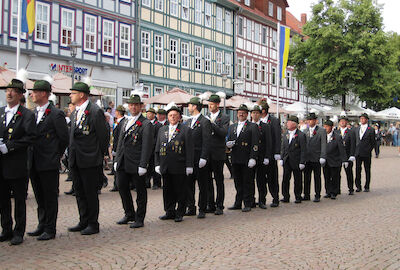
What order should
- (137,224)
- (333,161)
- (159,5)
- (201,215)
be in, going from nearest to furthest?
1. (137,224)
2. (201,215)
3. (333,161)
4. (159,5)

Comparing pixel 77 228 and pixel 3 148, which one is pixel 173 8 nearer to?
pixel 77 228

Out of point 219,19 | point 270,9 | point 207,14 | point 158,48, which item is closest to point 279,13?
point 270,9

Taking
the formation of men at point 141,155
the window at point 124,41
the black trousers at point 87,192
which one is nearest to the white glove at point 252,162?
the formation of men at point 141,155

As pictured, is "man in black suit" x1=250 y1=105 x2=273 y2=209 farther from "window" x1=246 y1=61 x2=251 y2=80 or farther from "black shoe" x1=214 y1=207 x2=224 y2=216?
"window" x1=246 y1=61 x2=251 y2=80

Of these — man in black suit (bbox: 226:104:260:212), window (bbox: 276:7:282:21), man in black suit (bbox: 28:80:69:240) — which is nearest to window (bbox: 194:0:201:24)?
window (bbox: 276:7:282:21)

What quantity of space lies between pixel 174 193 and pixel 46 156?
8.06 feet

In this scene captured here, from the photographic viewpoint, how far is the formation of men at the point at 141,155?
6871 mm

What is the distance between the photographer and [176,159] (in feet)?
28.2

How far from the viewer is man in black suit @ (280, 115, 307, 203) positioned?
449 inches

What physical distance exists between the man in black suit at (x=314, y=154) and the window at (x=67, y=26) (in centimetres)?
1760

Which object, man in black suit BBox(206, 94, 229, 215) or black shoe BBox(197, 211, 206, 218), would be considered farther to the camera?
man in black suit BBox(206, 94, 229, 215)

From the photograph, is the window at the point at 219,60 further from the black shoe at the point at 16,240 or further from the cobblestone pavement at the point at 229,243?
the black shoe at the point at 16,240

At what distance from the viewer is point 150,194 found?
40.4ft

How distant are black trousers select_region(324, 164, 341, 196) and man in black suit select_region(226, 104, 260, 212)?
2906 millimetres
